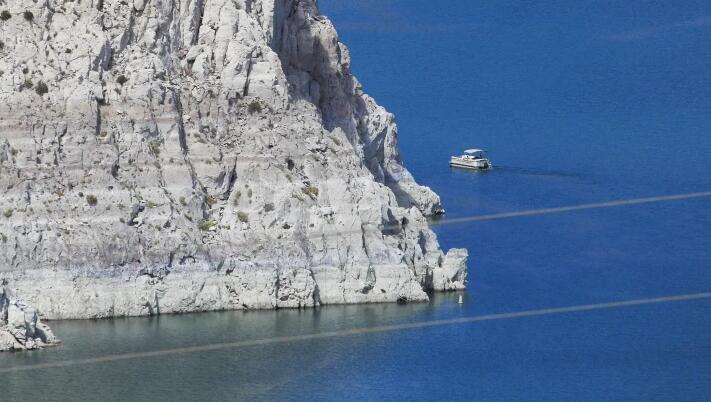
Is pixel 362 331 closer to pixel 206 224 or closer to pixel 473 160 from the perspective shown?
pixel 206 224

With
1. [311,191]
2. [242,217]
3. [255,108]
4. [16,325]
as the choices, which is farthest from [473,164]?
[16,325]

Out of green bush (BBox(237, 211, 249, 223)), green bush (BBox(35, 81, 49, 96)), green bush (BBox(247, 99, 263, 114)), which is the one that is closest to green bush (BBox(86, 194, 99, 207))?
green bush (BBox(35, 81, 49, 96))

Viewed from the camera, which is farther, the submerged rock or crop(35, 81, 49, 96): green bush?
crop(35, 81, 49, 96): green bush

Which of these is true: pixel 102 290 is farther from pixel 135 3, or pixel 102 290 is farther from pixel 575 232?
pixel 575 232

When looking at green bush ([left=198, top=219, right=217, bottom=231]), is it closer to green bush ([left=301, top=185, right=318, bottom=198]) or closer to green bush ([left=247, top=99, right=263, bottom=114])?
green bush ([left=301, top=185, right=318, bottom=198])

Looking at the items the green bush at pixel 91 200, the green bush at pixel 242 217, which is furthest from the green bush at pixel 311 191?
the green bush at pixel 91 200
